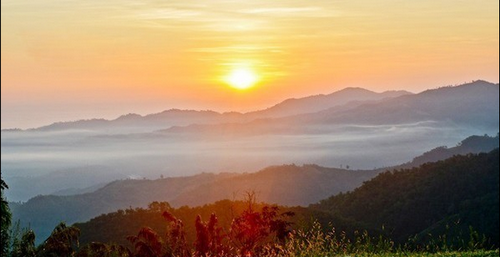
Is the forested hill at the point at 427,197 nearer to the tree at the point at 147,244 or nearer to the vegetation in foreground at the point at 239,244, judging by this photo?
the vegetation in foreground at the point at 239,244

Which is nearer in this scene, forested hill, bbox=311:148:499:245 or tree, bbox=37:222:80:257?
tree, bbox=37:222:80:257

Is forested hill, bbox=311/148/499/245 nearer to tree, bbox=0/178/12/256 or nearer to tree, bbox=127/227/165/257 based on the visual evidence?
tree, bbox=127/227/165/257

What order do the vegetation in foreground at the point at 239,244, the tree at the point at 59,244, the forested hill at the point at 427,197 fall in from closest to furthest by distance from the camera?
1. the vegetation in foreground at the point at 239,244
2. the tree at the point at 59,244
3. the forested hill at the point at 427,197

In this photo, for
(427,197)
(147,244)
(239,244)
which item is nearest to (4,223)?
(147,244)

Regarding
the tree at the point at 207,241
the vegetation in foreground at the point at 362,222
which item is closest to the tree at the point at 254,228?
the vegetation in foreground at the point at 362,222

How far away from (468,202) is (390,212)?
441 inches

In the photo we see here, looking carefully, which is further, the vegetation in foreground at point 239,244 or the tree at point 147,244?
the tree at point 147,244

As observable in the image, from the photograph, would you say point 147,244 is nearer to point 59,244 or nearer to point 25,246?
point 59,244

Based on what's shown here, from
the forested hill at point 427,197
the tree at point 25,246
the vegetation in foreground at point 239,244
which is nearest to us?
the vegetation in foreground at point 239,244

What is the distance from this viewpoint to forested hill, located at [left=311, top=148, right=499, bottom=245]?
9831 cm

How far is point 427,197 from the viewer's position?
10850 cm

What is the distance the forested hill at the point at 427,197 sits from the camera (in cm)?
9831

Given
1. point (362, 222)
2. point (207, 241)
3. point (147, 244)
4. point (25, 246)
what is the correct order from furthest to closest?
point (362, 222)
point (25, 246)
point (147, 244)
point (207, 241)

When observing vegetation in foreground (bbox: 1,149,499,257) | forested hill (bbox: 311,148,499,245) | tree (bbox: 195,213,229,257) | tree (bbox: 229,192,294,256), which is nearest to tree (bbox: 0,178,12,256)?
vegetation in foreground (bbox: 1,149,499,257)
